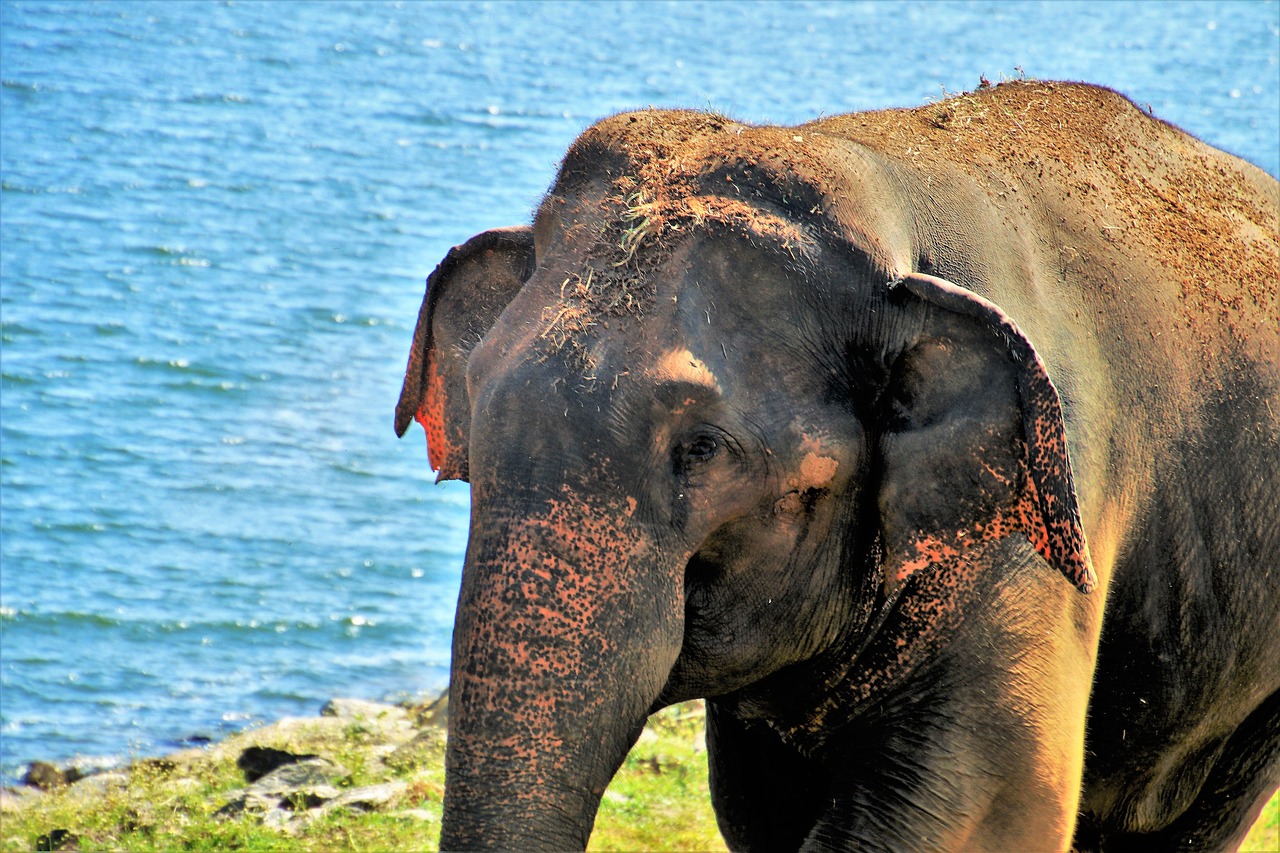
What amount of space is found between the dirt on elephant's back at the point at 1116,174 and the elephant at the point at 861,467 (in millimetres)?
13

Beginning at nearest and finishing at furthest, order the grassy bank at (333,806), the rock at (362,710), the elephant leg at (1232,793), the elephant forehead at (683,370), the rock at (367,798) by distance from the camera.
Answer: the elephant forehead at (683,370) < the elephant leg at (1232,793) < the grassy bank at (333,806) < the rock at (367,798) < the rock at (362,710)

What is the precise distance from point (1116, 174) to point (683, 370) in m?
1.41

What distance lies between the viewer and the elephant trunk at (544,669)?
7.64ft

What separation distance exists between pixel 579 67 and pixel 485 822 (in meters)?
25.3

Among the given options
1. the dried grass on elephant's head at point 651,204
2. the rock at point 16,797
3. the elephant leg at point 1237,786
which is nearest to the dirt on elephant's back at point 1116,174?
the dried grass on elephant's head at point 651,204

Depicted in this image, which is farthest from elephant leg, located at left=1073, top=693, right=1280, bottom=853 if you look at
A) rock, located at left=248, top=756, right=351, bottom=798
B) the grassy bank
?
rock, located at left=248, top=756, right=351, bottom=798

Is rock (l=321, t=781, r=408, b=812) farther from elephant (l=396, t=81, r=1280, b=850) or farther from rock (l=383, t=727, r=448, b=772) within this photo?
elephant (l=396, t=81, r=1280, b=850)

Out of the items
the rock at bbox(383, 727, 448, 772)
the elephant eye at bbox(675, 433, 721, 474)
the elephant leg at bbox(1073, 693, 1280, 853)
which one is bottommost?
the rock at bbox(383, 727, 448, 772)

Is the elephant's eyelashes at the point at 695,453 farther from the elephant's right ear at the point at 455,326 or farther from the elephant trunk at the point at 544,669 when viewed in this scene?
the elephant's right ear at the point at 455,326

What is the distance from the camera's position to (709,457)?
8.20 feet

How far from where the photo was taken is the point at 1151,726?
3.51 meters

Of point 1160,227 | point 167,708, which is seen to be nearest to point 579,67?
point 167,708

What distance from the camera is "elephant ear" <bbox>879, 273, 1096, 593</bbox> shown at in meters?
2.56

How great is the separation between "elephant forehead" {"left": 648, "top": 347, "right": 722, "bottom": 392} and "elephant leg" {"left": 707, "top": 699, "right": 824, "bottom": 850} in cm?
108
